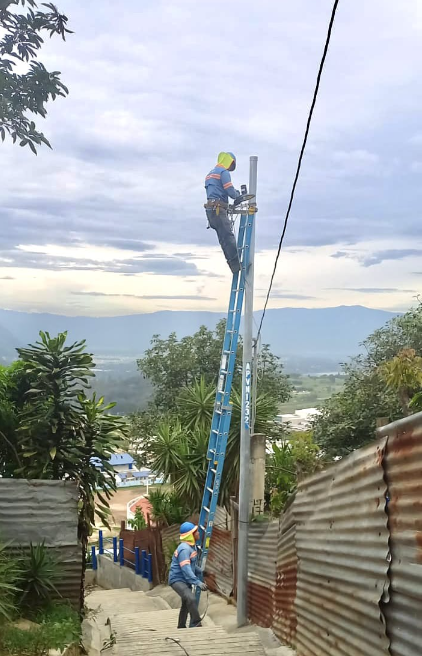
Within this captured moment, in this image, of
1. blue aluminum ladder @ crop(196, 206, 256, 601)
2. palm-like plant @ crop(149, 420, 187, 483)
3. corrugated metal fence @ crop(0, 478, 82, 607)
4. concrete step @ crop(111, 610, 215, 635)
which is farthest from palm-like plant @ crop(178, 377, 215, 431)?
corrugated metal fence @ crop(0, 478, 82, 607)

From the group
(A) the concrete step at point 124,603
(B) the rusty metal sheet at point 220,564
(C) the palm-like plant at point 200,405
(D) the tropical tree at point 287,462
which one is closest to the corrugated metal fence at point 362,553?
(B) the rusty metal sheet at point 220,564

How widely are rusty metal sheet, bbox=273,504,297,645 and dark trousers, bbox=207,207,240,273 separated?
168 inches

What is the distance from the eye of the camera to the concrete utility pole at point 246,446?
7.83 metres

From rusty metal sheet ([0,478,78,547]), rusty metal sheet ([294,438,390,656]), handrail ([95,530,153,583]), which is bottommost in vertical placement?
handrail ([95,530,153,583])

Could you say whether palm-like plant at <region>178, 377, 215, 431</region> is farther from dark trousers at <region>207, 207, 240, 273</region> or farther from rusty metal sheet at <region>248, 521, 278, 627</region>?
rusty metal sheet at <region>248, 521, 278, 627</region>

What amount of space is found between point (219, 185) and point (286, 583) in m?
5.76

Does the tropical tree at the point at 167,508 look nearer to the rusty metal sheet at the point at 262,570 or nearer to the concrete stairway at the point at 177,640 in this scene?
the rusty metal sheet at the point at 262,570

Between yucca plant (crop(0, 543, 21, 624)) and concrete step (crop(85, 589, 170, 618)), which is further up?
yucca plant (crop(0, 543, 21, 624))

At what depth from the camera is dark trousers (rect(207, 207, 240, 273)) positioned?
356 inches

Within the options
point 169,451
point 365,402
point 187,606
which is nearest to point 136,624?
point 187,606

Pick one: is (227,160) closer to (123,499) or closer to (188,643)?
(188,643)

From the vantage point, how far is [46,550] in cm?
612

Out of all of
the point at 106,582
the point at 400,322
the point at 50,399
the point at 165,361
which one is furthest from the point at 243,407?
the point at 165,361

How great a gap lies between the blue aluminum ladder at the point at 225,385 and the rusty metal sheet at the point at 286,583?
9.95 ft
